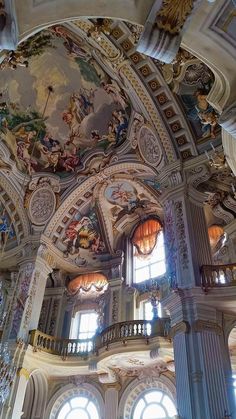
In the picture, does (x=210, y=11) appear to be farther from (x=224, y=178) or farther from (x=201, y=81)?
(x=224, y=178)

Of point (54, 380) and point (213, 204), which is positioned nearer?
point (213, 204)

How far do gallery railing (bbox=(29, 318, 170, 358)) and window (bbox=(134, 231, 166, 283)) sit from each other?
10.1 feet

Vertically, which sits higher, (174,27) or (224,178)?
(224,178)

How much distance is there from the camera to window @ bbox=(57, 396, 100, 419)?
15.2 meters

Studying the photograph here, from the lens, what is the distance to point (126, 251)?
18.1m

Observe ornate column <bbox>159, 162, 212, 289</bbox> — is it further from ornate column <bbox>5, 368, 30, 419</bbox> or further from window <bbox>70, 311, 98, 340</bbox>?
window <bbox>70, 311, 98, 340</bbox>

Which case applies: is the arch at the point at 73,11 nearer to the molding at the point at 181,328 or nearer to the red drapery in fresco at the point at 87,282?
the molding at the point at 181,328

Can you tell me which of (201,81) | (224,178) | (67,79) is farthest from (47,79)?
(224,178)

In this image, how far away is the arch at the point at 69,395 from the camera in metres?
15.2

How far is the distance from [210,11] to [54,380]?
15.2m

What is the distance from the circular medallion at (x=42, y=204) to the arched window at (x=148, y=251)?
4.19 m

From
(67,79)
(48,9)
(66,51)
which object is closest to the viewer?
(48,9)

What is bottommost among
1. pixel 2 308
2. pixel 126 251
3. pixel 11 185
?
pixel 2 308

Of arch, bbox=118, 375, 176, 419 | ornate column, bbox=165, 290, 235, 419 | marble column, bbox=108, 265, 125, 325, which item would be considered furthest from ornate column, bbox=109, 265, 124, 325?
ornate column, bbox=165, 290, 235, 419
